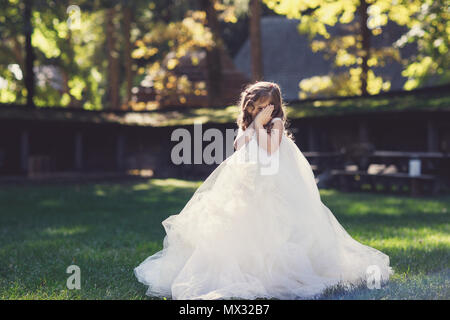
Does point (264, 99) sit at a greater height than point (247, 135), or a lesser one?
greater

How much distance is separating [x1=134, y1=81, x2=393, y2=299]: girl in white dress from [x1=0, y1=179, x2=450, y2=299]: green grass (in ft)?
1.15

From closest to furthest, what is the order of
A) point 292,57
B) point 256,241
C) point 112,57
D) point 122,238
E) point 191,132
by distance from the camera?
point 256,241, point 122,238, point 191,132, point 112,57, point 292,57

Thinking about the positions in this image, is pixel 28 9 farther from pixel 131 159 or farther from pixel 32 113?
pixel 131 159

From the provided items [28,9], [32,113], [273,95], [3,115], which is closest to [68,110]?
[32,113]

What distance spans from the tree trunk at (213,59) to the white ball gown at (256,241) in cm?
2219

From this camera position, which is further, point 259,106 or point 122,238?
point 122,238

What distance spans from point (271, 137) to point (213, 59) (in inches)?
917

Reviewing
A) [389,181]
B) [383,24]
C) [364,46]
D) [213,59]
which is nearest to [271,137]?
[389,181]

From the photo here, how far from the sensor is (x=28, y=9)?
21547 millimetres

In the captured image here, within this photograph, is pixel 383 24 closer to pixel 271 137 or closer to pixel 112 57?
pixel 271 137

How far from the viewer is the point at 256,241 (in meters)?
5.22

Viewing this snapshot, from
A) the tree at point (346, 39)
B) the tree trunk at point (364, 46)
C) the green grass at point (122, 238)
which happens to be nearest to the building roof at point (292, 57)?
the tree at point (346, 39)

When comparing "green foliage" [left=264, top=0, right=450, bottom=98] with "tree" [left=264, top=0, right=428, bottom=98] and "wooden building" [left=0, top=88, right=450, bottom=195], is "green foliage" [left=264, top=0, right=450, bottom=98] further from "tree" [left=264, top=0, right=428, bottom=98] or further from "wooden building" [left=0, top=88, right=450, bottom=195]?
"wooden building" [left=0, top=88, right=450, bottom=195]

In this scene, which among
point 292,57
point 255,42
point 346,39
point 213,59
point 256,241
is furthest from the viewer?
point 292,57
